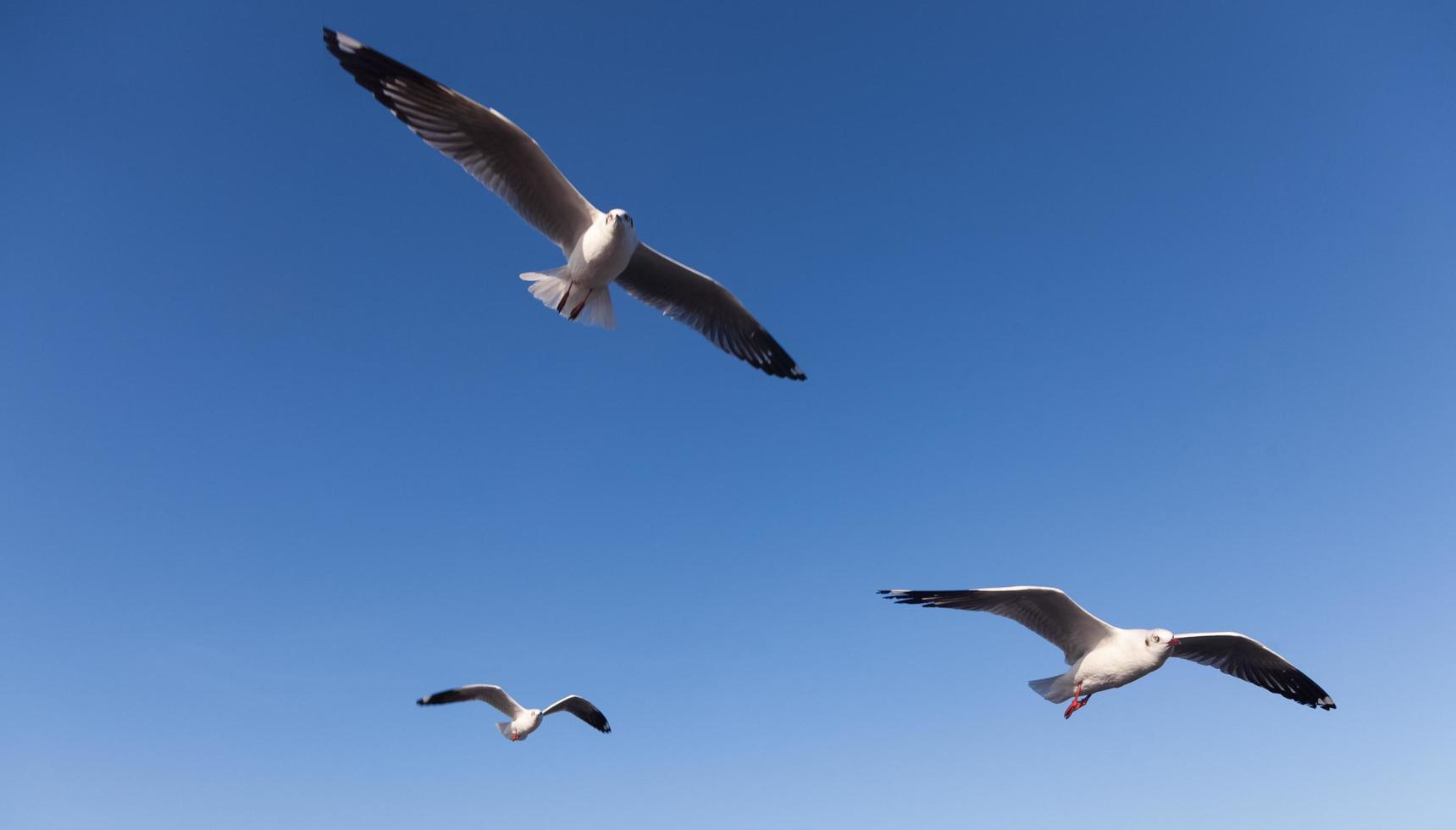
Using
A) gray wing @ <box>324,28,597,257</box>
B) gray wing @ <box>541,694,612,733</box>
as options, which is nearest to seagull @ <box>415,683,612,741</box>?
gray wing @ <box>541,694,612,733</box>

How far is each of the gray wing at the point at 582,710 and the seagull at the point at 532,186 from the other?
24.0 feet

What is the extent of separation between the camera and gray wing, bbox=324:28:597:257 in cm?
876

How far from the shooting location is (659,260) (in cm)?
1044

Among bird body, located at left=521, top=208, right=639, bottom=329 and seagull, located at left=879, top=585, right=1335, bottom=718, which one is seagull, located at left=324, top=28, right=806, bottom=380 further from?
seagull, located at left=879, top=585, right=1335, bottom=718

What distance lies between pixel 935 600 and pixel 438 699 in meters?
8.36

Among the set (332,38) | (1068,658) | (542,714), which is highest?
(332,38)

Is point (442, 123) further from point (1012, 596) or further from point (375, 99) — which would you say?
point (1012, 596)

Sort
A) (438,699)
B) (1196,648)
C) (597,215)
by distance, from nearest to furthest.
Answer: (597,215), (1196,648), (438,699)

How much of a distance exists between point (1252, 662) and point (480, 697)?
33.9 feet

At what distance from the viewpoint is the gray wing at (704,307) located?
34.8 feet

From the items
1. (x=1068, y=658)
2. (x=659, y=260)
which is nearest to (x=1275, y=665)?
(x=1068, y=658)

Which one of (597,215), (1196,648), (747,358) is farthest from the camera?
(747,358)

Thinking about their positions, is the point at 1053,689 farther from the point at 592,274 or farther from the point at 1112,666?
the point at 592,274

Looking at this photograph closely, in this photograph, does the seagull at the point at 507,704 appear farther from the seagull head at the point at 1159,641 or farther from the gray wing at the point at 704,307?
the seagull head at the point at 1159,641
